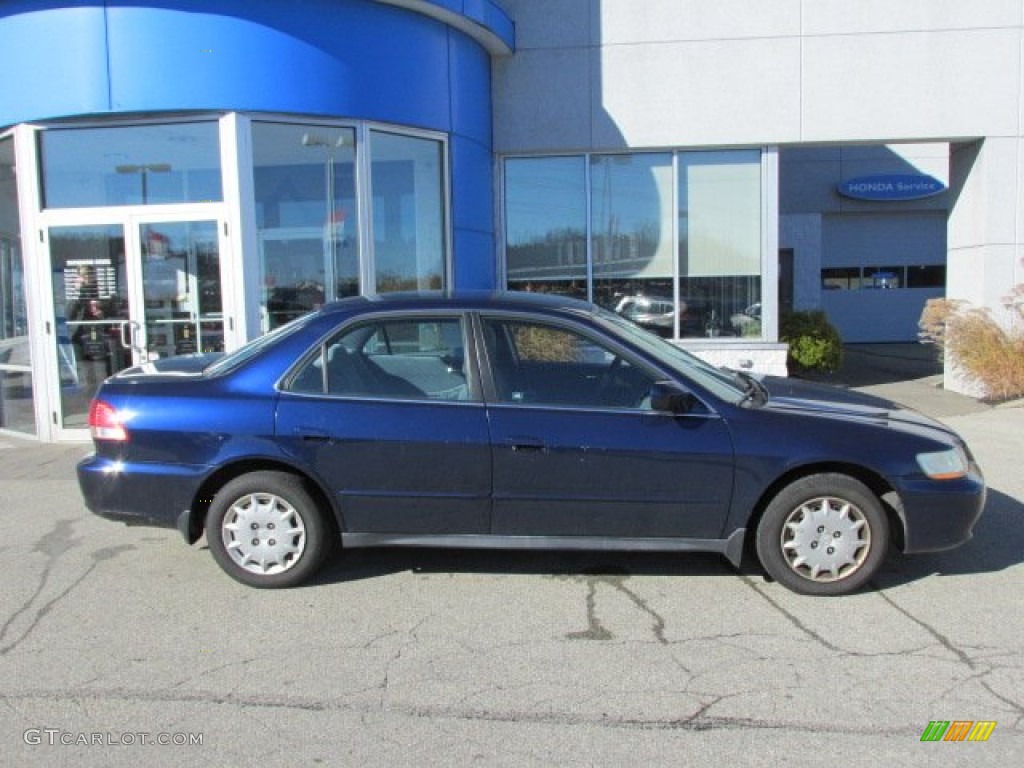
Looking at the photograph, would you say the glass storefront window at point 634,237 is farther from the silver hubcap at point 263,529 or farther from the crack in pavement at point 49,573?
the silver hubcap at point 263,529

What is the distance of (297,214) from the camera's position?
A: 9.77 m

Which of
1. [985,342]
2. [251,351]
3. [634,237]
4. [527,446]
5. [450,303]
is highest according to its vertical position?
[634,237]

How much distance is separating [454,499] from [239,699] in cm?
148

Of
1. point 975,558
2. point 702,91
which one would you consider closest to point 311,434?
point 975,558

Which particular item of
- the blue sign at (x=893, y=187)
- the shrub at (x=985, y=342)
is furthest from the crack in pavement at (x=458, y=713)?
the blue sign at (x=893, y=187)

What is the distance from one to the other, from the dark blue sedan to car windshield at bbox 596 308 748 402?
0.09ft

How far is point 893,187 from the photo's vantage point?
20.8 metres

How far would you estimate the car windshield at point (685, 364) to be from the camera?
477 cm

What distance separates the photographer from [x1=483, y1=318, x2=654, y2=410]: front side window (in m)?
4.70

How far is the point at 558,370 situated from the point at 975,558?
271cm

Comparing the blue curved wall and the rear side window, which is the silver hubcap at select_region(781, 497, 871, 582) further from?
the blue curved wall

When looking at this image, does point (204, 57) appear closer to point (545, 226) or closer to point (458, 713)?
point (545, 226)

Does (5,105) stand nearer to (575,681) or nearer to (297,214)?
(297,214)

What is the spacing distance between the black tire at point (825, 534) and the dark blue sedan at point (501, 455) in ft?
0.03
